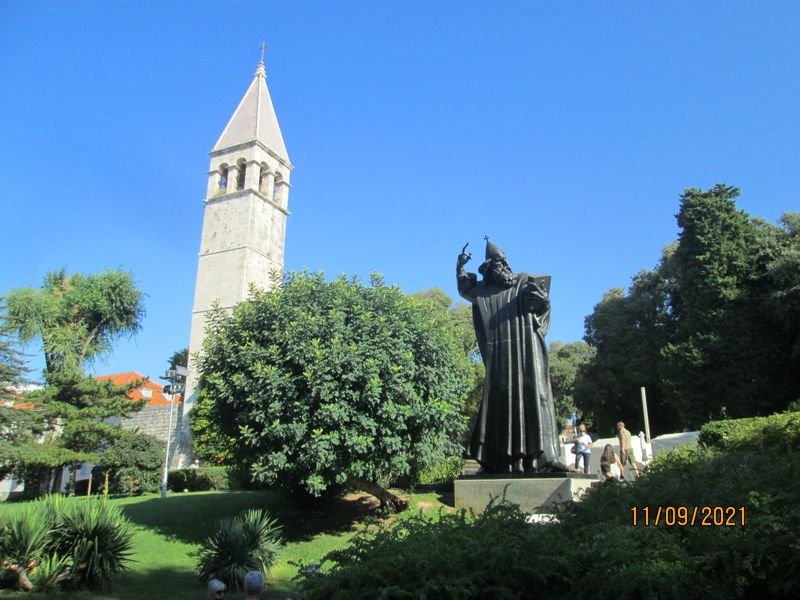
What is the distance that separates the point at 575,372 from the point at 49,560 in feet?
116

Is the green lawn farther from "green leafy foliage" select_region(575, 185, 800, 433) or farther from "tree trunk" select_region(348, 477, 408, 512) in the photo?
"green leafy foliage" select_region(575, 185, 800, 433)

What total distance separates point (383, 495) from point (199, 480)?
13.8 meters

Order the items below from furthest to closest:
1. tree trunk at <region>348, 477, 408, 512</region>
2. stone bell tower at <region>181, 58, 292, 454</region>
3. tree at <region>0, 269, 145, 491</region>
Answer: stone bell tower at <region>181, 58, 292, 454</region>, tree at <region>0, 269, 145, 491</region>, tree trunk at <region>348, 477, 408, 512</region>

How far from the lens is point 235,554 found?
31.8 ft

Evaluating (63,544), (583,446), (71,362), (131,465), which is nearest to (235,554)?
(63,544)

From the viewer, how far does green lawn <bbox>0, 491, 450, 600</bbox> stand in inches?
369

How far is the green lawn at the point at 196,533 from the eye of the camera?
30.7 ft

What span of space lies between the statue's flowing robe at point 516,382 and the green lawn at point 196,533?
4.18 metres

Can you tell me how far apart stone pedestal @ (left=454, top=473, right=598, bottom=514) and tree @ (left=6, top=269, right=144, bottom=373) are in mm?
32706

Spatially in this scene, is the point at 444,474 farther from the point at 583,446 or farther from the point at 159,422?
the point at 159,422

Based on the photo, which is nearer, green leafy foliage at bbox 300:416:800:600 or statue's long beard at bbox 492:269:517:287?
green leafy foliage at bbox 300:416:800:600

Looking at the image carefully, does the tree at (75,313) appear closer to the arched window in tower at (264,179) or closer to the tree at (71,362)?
the tree at (71,362)

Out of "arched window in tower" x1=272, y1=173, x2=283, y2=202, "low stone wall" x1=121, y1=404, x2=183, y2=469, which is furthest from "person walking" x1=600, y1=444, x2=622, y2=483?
"arched window in tower" x1=272, y1=173, x2=283, y2=202
